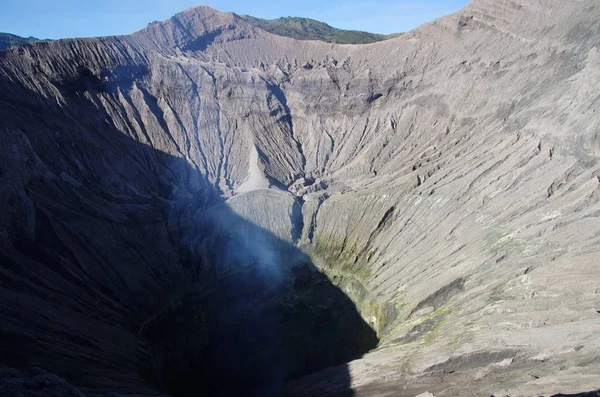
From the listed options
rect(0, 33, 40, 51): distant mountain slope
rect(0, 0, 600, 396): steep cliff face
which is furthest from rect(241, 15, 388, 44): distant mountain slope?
rect(0, 33, 40, 51): distant mountain slope

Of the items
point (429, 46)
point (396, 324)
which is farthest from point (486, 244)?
point (429, 46)

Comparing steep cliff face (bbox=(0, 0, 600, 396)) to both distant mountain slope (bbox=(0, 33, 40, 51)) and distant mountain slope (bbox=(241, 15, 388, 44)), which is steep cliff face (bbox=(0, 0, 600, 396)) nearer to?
distant mountain slope (bbox=(241, 15, 388, 44))

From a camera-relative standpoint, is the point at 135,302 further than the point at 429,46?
No

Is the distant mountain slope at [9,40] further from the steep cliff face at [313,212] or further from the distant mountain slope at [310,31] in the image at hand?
the steep cliff face at [313,212]

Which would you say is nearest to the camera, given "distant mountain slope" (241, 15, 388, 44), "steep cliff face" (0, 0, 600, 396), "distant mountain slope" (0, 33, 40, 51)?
"steep cliff face" (0, 0, 600, 396)

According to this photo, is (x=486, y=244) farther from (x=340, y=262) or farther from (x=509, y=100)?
(x=509, y=100)
